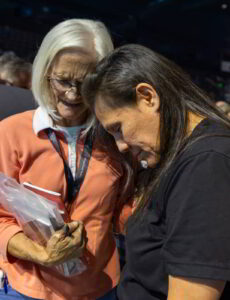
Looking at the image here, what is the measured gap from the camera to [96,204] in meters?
1.25

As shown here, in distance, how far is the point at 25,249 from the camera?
3.74 feet

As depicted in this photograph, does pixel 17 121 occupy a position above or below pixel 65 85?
below

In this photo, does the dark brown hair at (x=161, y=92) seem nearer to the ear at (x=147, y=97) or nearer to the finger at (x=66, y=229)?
the ear at (x=147, y=97)

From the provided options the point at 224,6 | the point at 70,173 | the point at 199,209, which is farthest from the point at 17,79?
the point at 224,6

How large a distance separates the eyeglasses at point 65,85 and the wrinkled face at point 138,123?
1.02 feet

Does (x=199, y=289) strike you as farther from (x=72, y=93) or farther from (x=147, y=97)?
(x=72, y=93)

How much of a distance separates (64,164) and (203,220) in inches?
25.1

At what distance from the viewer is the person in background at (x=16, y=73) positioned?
252 cm

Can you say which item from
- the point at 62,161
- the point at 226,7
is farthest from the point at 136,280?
the point at 226,7

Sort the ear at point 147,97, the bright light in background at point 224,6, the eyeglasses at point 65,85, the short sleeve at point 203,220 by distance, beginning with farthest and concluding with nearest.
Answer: the bright light in background at point 224,6
the eyeglasses at point 65,85
the ear at point 147,97
the short sleeve at point 203,220

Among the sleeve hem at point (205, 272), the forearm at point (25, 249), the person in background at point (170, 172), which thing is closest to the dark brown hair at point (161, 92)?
the person in background at point (170, 172)

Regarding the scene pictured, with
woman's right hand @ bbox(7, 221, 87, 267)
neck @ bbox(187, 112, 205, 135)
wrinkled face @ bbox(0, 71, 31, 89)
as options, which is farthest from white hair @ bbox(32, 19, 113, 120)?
wrinkled face @ bbox(0, 71, 31, 89)

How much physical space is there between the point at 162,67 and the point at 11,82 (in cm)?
186

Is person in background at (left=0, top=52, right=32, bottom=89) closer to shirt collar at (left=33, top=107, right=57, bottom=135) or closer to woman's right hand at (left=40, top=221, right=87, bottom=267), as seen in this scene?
shirt collar at (left=33, top=107, right=57, bottom=135)
